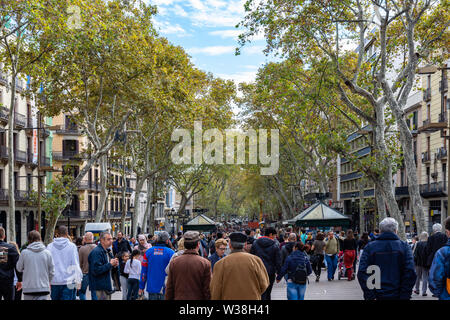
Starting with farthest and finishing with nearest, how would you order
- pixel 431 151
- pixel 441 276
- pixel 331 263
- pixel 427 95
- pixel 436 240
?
1. pixel 431 151
2. pixel 427 95
3. pixel 331 263
4. pixel 436 240
5. pixel 441 276

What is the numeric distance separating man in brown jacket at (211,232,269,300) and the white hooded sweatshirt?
390 centimetres

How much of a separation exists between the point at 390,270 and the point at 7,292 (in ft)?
20.8

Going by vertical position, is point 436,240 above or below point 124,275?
above

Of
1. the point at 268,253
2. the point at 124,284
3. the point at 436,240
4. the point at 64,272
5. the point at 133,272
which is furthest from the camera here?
the point at 436,240

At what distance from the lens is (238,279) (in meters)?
6.61

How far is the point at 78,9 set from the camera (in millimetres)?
22266

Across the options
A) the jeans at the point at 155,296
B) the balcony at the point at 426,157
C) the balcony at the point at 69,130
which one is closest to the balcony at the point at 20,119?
the balcony at the point at 69,130

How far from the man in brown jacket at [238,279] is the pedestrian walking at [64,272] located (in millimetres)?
3904

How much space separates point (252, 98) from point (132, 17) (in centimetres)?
1637

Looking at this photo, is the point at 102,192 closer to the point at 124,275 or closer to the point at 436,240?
the point at 124,275

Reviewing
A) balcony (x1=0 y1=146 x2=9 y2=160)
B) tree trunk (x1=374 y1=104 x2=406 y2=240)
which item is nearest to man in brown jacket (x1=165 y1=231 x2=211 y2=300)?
tree trunk (x1=374 y1=104 x2=406 y2=240)

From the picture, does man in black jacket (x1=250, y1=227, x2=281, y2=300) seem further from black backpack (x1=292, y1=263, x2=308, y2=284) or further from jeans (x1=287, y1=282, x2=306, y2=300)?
jeans (x1=287, y1=282, x2=306, y2=300)

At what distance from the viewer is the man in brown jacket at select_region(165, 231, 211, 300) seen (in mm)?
7066

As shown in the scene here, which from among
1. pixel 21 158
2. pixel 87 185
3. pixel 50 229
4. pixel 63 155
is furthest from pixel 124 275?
pixel 87 185
